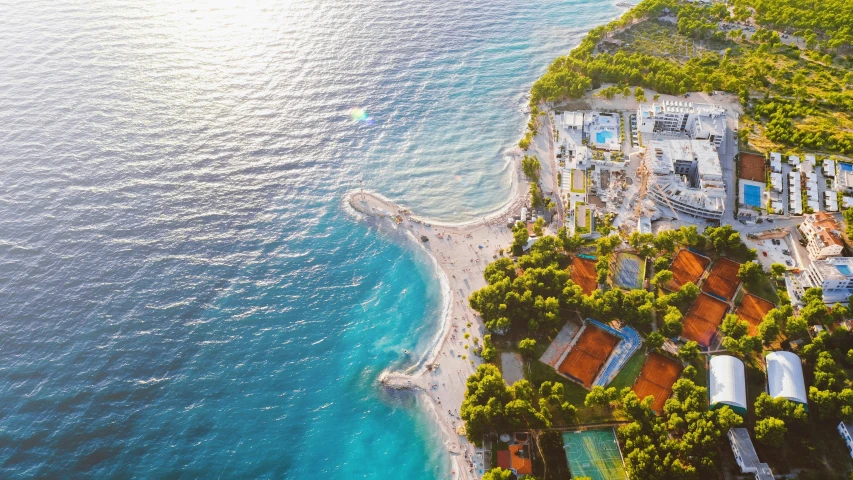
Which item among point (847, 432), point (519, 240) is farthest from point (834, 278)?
point (519, 240)

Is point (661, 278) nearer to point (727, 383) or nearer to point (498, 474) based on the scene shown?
point (727, 383)

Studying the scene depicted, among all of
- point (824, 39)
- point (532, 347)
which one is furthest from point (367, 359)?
point (824, 39)

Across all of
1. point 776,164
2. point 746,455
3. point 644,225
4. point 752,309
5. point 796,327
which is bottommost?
point 746,455

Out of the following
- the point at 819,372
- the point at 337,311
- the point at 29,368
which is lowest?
the point at 819,372

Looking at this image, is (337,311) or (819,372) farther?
(337,311)

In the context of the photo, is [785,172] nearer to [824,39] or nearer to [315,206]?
[824,39]

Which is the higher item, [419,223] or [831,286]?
[419,223]

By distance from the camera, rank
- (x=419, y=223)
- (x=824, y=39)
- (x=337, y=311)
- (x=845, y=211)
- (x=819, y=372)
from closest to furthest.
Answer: (x=819, y=372), (x=337, y=311), (x=845, y=211), (x=419, y=223), (x=824, y=39)
